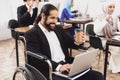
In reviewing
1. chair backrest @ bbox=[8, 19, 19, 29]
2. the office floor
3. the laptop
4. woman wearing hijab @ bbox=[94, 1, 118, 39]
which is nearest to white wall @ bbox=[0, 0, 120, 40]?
the office floor

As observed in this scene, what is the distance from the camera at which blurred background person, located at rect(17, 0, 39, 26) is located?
3380mm

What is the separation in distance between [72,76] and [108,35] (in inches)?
51.7

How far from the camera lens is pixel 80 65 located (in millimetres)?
1691

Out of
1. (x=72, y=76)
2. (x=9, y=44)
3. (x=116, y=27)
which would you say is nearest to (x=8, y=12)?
(x=9, y=44)

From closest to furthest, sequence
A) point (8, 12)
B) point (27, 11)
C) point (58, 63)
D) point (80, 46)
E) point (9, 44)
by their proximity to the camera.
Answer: point (58, 63) < point (80, 46) < point (27, 11) < point (9, 44) < point (8, 12)

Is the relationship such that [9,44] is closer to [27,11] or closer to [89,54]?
[27,11]

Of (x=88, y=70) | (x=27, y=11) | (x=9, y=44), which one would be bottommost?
(x=9, y=44)

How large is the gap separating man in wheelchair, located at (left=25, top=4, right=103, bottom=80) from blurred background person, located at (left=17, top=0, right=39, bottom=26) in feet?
4.71

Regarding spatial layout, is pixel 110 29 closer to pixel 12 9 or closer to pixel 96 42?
pixel 96 42

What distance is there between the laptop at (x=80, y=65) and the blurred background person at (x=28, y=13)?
5.92ft

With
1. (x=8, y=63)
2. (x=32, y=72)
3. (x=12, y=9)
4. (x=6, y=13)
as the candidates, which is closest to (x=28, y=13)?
(x=8, y=63)

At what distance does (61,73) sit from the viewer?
178 cm

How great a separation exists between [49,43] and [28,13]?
1591 millimetres

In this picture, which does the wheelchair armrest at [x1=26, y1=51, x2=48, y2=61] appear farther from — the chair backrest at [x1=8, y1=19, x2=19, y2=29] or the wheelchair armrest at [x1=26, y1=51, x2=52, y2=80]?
the chair backrest at [x1=8, y1=19, x2=19, y2=29]
